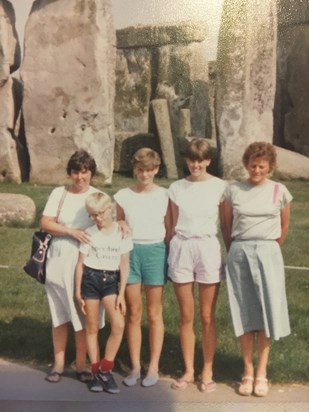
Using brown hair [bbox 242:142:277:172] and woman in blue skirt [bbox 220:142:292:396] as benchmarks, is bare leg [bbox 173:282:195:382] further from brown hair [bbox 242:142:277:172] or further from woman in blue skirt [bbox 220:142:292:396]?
brown hair [bbox 242:142:277:172]

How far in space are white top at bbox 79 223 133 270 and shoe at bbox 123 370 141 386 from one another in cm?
49

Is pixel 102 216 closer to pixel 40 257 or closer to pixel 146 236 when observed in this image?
pixel 146 236

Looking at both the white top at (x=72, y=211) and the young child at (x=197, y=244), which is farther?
the white top at (x=72, y=211)

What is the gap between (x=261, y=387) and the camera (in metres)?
3.60

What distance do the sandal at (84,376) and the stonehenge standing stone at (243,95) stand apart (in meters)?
3.30

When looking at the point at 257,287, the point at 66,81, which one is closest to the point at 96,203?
the point at 257,287

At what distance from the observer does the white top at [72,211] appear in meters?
3.70

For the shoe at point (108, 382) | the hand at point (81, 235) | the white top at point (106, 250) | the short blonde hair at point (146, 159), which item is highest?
the short blonde hair at point (146, 159)

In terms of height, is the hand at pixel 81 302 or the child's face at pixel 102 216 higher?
the child's face at pixel 102 216

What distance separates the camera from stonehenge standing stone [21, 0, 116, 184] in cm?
729

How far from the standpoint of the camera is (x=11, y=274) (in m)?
4.98

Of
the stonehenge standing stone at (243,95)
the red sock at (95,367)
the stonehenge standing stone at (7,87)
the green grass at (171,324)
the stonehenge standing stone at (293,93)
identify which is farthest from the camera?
the stonehenge standing stone at (293,93)

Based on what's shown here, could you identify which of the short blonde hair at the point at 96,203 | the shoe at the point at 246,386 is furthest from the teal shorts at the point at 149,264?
the shoe at the point at 246,386

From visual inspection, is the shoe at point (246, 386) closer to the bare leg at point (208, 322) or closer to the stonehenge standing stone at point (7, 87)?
the bare leg at point (208, 322)
